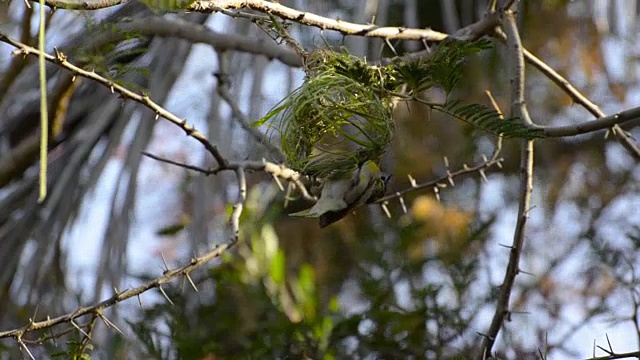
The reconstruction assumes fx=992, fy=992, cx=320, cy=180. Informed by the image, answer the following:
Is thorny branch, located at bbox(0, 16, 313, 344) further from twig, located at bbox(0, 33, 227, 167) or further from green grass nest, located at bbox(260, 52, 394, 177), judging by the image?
green grass nest, located at bbox(260, 52, 394, 177)

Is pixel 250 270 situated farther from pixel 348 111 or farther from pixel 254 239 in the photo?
pixel 348 111

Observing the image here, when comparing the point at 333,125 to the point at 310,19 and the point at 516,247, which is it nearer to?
the point at 310,19

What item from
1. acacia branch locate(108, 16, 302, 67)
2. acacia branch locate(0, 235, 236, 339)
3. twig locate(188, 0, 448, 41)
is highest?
acacia branch locate(108, 16, 302, 67)

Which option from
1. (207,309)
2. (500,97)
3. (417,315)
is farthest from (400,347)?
(500,97)

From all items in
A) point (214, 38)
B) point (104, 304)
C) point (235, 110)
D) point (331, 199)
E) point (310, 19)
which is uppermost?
point (214, 38)

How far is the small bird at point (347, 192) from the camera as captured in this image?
1060 mm

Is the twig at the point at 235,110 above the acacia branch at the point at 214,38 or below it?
below

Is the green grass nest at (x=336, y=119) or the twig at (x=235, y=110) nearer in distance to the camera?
the green grass nest at (x=336, y=119)

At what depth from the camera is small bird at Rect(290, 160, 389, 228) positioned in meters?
1.06

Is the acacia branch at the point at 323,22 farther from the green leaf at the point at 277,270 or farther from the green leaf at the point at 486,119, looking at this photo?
the green leaf at the point at 277,270

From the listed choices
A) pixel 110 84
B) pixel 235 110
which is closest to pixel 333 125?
pixel 110 84

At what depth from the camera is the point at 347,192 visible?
107cm

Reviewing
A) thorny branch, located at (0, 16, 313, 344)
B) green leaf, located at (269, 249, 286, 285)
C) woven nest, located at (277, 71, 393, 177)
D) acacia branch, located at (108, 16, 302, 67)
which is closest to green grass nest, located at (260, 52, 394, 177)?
woven nest, located at (277, 71, 393, 177)

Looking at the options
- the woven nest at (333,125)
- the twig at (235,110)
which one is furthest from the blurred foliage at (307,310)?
the woven nest at (333,125)
